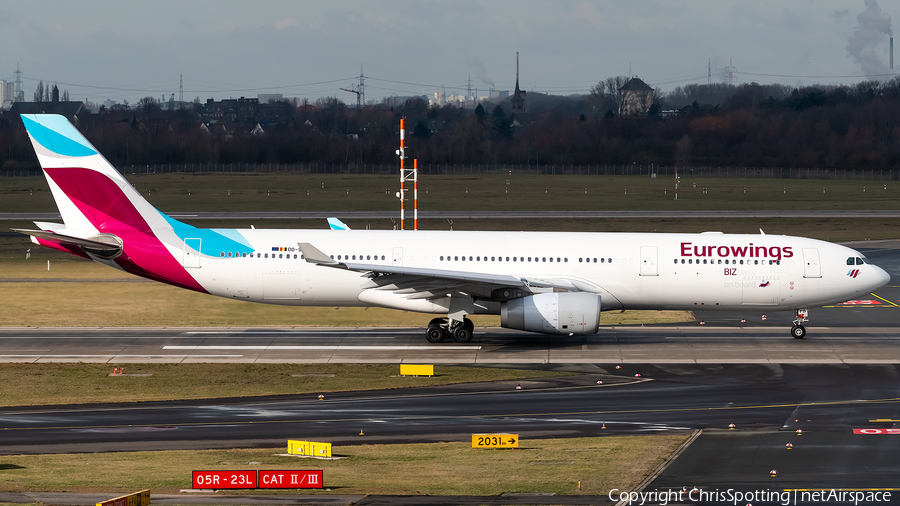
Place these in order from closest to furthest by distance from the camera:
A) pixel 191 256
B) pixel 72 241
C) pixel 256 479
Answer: pixel 256 479
pixel 72 241
pixel 191 256

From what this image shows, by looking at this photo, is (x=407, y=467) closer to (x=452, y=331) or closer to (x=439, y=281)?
(x=439, y=281)

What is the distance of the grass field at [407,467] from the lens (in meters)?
18.5

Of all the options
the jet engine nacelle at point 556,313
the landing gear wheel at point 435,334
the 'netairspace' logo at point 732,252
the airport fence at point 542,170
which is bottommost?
the landing gear wheel at point 435,334

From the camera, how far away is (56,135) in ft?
120

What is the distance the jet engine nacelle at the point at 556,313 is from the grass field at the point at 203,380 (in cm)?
309

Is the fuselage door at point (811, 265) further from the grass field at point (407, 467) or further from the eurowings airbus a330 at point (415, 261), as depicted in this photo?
the grass field at point (407, 467)

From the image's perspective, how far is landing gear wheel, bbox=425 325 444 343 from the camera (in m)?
36.8

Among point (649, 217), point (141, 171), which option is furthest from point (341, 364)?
point (141, 171)

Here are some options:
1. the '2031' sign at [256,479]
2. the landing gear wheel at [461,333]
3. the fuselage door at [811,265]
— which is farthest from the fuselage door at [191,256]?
the fuselage door at [811,265]

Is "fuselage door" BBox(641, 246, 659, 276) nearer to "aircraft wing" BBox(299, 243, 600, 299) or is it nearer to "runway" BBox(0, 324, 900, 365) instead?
"aircraft wing" BBox(299, 243, 600, 299)

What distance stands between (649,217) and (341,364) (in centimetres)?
5800

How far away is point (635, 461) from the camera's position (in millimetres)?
20688

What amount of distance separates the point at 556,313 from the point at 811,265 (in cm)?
1069

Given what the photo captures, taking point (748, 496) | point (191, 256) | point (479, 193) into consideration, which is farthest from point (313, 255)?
point (479, 193)
